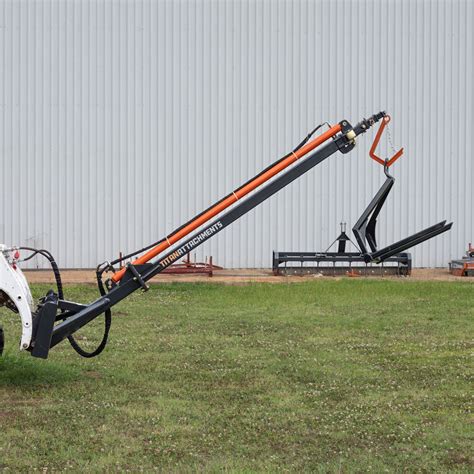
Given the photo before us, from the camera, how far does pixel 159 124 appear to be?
23.3m

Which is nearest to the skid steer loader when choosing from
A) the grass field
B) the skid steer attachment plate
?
the skid steer attachment plate

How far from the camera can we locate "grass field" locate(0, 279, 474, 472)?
6.56m

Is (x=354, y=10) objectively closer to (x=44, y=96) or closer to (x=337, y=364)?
(x=44, y=96)

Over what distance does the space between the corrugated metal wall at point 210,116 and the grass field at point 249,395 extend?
30.4 feet

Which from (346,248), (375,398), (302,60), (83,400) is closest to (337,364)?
(375,398)

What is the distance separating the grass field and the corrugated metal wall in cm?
926

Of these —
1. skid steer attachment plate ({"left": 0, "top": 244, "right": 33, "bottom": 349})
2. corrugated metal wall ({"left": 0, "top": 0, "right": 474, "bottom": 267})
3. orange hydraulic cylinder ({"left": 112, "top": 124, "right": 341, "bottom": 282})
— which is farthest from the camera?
corrugated metal wall ({"left": 0, "top": 0, "right": 474, "bottom": 267})

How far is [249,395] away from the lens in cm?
839

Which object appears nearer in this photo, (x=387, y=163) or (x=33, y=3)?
(x=387, y=163)

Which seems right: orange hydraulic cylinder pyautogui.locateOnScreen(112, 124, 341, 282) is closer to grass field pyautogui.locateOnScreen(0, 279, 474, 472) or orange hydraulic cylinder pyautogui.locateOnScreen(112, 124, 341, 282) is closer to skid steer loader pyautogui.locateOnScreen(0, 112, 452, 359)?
skid steer loader pyautogui.locateOnScreen(0, 112, 452, 359)

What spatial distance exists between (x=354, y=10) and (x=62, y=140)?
784 cm

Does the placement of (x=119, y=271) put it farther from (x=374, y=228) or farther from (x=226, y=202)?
(x=374, y=228)

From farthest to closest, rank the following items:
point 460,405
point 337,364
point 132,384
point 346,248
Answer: point 346,248
point 337,364
point 132,384
point 460,405

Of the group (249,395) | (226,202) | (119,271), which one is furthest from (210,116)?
Answer: (249,395)
